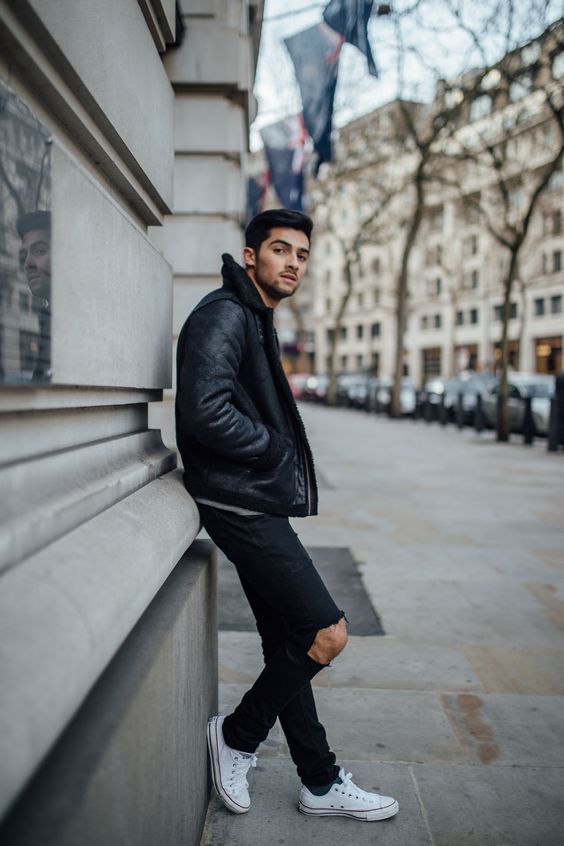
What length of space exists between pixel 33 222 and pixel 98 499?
2.15 feet

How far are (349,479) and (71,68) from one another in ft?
33.6

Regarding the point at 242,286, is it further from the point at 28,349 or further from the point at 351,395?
the point at 351,395

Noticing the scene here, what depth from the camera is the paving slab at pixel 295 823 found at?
8.04 feet

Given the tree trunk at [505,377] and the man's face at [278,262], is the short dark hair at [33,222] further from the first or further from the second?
the tree trunk at [505,377]

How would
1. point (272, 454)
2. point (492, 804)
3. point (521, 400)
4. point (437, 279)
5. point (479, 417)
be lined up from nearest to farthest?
point (272, 454) < point (492, 804) < point (479, 417) < point (521, 400) < point (437, 279)

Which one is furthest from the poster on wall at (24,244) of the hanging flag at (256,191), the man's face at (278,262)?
the hanging flag at (256,191)

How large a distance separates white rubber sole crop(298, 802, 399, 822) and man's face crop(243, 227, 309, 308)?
1710 millimetres

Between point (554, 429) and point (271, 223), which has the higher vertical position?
point (271, 223)

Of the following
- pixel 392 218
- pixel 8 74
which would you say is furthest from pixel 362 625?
pixel 392 218

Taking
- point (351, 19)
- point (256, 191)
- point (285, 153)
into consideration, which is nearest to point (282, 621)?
point (351, 19)

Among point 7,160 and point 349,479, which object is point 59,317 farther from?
point 349,479

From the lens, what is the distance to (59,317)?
1.64 meters

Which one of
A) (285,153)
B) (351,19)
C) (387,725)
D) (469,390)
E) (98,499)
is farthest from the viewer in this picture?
(469,390)

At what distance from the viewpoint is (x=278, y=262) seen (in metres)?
2.59
